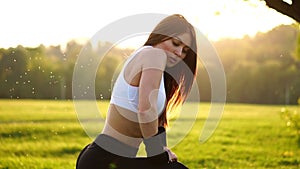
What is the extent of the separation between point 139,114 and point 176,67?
579 millimetres

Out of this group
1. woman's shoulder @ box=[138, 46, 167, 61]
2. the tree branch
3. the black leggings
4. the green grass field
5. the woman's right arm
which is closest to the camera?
the woman's right arm

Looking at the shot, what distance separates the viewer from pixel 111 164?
4020mm

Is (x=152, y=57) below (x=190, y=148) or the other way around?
the other way around

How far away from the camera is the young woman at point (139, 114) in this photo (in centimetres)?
387

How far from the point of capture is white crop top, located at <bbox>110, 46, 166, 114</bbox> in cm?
392

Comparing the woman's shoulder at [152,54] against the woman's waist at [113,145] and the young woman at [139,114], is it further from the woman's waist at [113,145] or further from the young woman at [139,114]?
the woman's waist at [113,145]

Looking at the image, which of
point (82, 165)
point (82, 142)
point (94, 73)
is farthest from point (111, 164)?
point (82, 142)

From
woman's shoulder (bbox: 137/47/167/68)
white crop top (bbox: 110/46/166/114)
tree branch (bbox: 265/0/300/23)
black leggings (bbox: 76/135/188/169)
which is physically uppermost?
tree branch (bbox: 265/0/300/23)

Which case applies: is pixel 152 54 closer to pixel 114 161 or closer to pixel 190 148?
pixel 114 161

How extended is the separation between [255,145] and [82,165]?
10.4 meters

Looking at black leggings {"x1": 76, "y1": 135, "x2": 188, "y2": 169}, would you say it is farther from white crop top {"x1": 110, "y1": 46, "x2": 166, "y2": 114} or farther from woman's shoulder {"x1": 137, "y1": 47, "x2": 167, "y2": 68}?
woman's shoulder {"x1": 137, "y1": 47, "x2": 167, "y2": 68}

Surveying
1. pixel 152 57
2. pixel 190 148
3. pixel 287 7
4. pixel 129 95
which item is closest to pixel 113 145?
pixel 129 95

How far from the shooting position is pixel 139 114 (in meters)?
3.79

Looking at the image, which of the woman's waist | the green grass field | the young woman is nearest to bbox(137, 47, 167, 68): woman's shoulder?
the young woman
